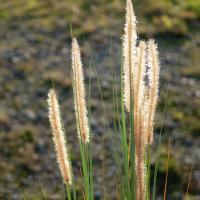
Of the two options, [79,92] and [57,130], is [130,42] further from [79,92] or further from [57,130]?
[57,130]

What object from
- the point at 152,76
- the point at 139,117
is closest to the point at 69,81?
the point at 152,76

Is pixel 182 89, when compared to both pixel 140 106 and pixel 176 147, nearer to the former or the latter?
pixel 176 147

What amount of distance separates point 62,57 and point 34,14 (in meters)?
3.40

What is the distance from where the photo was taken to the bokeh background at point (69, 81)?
28.8 ft

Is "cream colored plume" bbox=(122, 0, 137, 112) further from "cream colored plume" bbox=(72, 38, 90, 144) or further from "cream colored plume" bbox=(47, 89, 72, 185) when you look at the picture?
"cream colored plume" bbox=(47, 89, 72, 185)

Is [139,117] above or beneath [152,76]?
beneath

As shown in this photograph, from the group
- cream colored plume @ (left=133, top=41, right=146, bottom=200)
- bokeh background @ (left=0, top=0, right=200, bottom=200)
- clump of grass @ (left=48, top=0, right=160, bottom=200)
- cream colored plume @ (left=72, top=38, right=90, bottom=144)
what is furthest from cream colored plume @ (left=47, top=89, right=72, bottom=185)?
bokeh background @ (left=0, top=0, right=200, bottom=200)

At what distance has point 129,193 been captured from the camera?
9.25ft

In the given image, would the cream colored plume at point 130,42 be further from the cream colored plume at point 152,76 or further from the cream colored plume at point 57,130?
the cream colored plume at point 57,130

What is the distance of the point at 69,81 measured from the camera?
12.2m

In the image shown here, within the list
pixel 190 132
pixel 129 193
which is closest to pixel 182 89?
pixel 190 132

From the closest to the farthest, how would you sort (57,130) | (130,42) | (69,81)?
1. (130,42)
2. (57,130)
3. (69,81)

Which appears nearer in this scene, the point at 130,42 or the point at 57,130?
the point at 130,42

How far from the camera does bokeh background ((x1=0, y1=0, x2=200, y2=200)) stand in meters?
8.78
